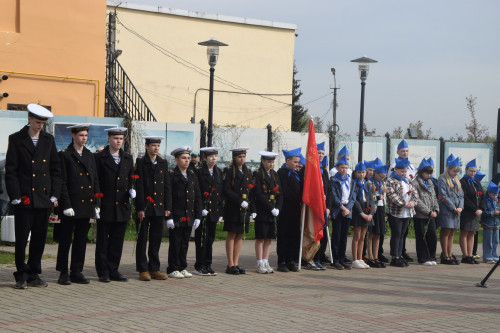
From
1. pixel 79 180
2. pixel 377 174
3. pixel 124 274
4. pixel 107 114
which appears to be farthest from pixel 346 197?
pixel 107 114

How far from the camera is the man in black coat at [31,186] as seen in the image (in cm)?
1032

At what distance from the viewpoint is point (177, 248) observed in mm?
12055

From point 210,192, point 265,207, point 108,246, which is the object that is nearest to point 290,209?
point 265,207

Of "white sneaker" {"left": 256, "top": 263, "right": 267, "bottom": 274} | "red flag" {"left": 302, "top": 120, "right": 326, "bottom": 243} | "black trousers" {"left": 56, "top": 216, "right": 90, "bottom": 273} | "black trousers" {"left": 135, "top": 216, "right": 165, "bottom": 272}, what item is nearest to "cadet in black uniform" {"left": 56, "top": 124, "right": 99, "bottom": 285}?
"black trousers" {"left": 56, "top": 216, "right": 90, "bottom": 273}

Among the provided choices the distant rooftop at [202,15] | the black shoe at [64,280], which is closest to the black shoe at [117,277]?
the black shoe at [64,280]

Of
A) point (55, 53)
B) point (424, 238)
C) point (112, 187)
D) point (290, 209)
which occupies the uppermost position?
point (55, 53)

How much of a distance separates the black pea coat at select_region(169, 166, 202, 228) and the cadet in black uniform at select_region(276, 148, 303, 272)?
2.01m

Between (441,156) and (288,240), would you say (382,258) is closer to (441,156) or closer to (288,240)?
(288,240)

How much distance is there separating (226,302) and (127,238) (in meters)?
8.08

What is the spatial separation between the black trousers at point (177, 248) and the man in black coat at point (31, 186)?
2002mm

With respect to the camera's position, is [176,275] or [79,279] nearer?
[79,279]

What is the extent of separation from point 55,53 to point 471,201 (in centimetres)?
1192

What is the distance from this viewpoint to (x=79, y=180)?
10977mm

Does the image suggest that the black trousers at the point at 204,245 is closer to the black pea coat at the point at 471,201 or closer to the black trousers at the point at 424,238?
the black trousers at the point at 424,238
